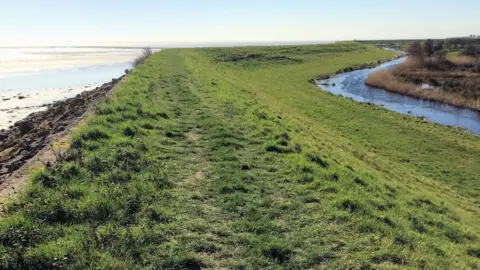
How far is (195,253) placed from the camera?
6582 mm

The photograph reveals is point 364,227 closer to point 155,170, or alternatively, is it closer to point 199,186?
point 199,186

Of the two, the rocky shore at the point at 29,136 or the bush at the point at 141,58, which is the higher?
the bush at the point at 141,58

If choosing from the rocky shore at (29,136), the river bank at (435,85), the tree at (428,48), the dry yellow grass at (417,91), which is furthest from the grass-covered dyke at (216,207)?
the tree at (428,48)

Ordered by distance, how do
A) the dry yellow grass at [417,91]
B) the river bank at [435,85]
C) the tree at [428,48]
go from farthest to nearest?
the tree at [428,48], the river bank at [435,85], the dry yellow grass at [417,91]

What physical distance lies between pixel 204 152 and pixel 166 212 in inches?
187

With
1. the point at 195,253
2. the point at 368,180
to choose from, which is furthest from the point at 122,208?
the point at 368,180

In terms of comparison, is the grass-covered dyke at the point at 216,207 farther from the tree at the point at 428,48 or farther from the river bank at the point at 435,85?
the tree at the point at 428,48

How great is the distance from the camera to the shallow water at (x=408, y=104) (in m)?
33.3

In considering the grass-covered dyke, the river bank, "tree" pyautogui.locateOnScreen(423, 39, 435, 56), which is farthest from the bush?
"tree" pyautogui.locateOnScreen(423, 39, 435, 56)

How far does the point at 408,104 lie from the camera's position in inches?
1630

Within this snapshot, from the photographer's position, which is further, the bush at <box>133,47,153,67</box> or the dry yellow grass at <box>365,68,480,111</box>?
the bush at <box>133,47,153,67</box>

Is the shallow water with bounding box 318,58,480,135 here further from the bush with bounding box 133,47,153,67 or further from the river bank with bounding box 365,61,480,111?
the bush with bounding box 133,47,153,67

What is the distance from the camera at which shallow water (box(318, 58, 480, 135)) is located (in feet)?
109

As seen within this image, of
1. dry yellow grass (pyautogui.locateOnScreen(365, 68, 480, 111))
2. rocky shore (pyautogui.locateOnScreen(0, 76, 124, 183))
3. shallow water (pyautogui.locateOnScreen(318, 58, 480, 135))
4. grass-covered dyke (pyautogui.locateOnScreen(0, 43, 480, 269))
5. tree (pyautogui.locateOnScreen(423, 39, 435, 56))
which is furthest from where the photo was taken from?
tree (pyautogui.locateOnScreen(423, 39, 435, 56))
